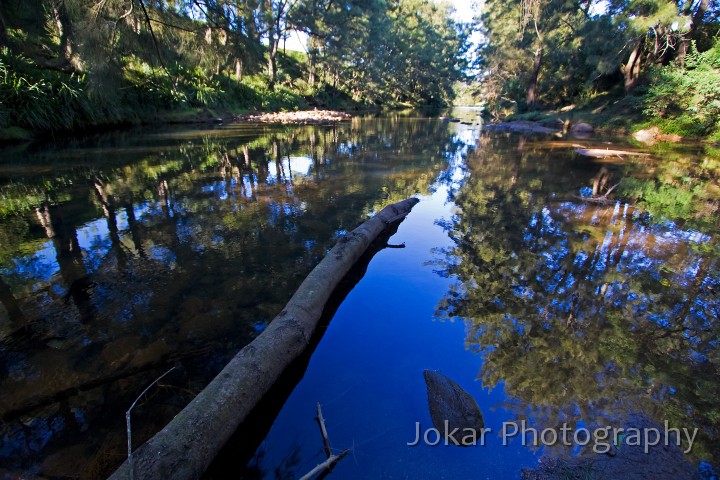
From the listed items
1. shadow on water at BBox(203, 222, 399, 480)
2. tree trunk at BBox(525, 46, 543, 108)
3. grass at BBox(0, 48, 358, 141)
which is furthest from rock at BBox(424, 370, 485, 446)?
tree trunk at BBox(525, 46, 543, 108)

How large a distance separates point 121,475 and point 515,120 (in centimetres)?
3400

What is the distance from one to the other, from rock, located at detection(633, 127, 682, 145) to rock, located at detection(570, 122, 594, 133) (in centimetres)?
265


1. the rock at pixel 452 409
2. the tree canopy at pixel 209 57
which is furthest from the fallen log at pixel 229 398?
the tree canopy at pixel 209 57

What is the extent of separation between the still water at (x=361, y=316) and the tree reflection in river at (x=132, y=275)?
0.02 metres

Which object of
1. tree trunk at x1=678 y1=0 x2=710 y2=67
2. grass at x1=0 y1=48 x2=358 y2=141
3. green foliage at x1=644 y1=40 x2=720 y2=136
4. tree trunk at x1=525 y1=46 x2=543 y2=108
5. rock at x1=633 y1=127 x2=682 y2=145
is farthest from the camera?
tree trunk at x1=525 y1=46 x2=543 y2=108

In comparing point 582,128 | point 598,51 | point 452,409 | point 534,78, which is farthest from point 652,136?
point 452,409

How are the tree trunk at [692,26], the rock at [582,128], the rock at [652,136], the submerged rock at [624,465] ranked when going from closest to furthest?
the submerged rock at [624,465]
the rock at [652,136]
the tree trunk at [692,26]
the rock at [582,128]

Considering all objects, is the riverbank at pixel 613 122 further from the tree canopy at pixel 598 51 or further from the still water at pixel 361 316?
the still water at pixel 361 316

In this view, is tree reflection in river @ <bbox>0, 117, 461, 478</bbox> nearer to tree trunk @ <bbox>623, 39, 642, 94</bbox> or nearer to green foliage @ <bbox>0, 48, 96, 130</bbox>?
green foliage @ <bbox>0, 48, 96, 130</bbox>

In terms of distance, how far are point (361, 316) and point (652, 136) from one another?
2341 cm

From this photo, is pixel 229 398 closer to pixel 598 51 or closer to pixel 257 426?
pixel 257 426

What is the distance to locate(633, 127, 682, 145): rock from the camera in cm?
1848

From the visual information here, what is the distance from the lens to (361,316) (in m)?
3.94

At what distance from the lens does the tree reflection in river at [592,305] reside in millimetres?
2764
